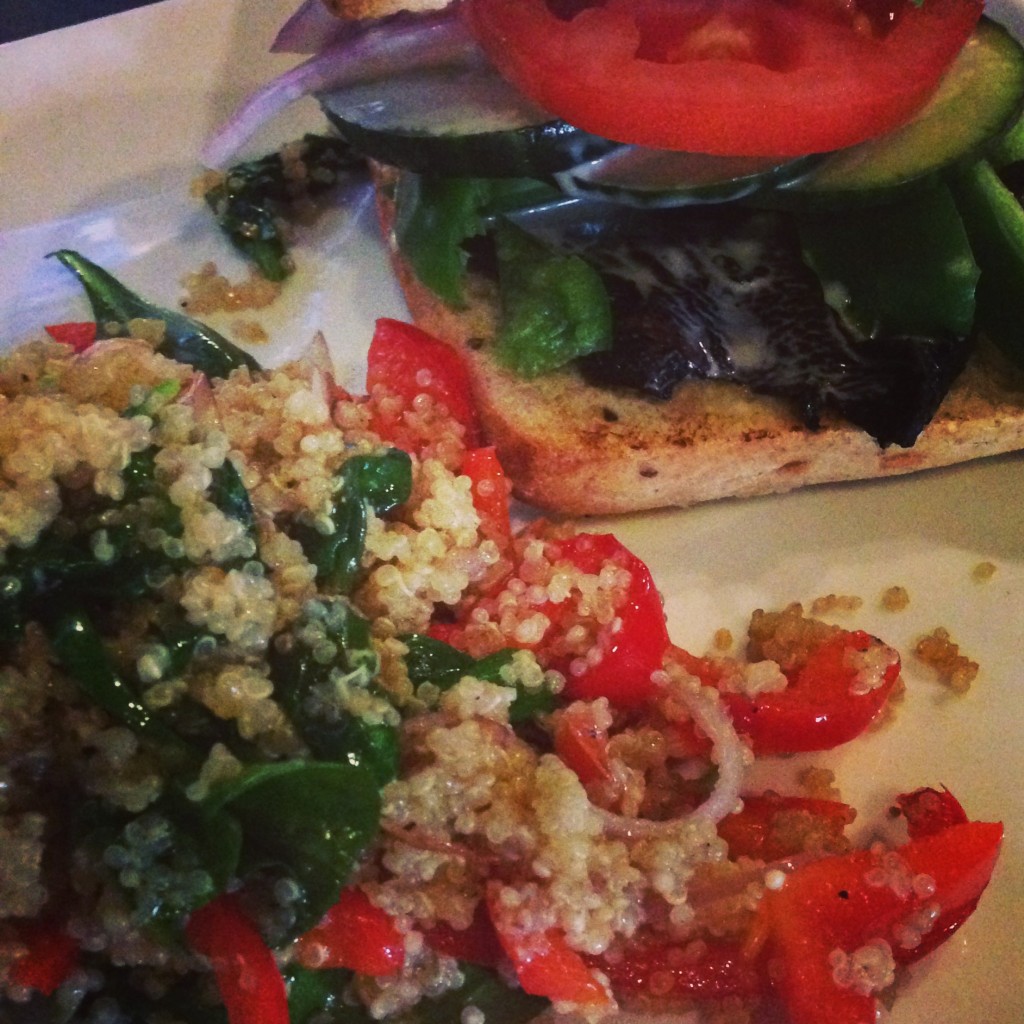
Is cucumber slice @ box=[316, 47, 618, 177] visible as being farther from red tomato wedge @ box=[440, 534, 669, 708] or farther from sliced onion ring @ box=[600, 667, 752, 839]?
sliced onion ring @ box=[600, 667, 752, 839]

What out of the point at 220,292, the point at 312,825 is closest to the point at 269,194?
the point at 220,292

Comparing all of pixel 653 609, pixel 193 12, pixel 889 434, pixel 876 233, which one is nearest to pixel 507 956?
pixel 653 609

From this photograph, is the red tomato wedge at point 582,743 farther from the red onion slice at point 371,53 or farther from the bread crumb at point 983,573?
the red onion slice at point 371,53

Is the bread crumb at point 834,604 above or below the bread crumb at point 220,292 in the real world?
below

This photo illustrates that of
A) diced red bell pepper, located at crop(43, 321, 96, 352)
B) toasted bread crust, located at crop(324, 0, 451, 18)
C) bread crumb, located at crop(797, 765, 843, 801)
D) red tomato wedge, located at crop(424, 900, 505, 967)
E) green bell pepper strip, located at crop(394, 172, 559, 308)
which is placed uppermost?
toasted bread crust, located at crop(324, 0, 451, 18)

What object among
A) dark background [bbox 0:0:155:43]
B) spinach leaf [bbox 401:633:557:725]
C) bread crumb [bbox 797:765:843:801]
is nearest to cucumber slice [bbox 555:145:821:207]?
spinach leaf [bbox 401:633:557:725]

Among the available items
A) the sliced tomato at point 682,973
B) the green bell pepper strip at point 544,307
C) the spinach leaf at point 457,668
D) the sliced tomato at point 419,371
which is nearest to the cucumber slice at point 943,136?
the green bell pepper strip at point 544,307

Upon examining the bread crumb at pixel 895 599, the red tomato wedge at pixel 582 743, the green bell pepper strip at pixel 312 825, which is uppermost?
the green bell pepper strip at pixel 312 825
